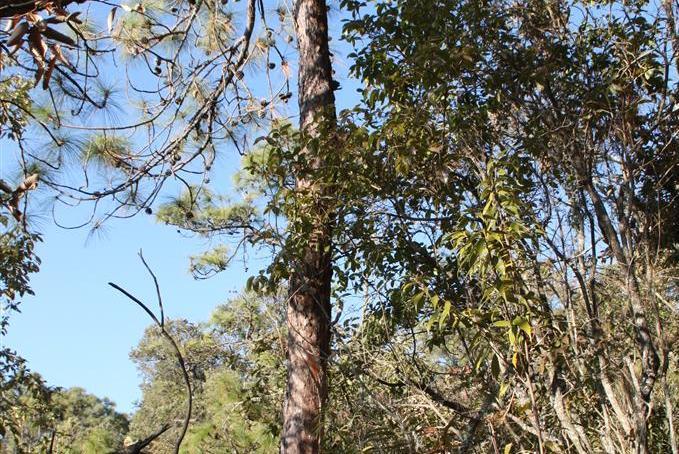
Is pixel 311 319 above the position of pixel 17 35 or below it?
above

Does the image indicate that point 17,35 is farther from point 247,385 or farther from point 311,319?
point 247,385

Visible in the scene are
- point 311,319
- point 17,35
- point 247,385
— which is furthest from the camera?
point 247,385

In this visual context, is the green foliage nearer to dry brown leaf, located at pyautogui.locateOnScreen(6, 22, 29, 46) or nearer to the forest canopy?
the forest canopy

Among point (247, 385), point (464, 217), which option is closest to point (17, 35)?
point (464, 217)

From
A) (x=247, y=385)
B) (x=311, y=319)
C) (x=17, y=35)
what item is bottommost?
(x=17, y=35)

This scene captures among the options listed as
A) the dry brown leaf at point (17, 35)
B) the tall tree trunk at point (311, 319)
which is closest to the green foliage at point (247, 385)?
the tall tree trunk at point (311, 319)

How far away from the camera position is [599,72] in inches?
129

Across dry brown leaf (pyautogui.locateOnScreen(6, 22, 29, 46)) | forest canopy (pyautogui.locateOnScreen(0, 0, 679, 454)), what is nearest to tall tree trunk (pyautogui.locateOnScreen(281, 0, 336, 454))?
forest canopy (pyautogui.locateOnScreen(0, 0, 679, 454))

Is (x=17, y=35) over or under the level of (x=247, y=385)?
under

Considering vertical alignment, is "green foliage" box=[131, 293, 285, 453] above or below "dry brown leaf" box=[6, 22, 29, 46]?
above

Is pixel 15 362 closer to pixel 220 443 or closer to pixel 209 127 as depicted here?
pixel 220 443

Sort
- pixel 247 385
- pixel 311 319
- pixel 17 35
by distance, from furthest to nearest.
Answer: pixel 247 385
pixel 311 319
pixel 17 35

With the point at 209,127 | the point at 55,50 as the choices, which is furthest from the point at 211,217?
the point at 55,50

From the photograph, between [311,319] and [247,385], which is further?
[247,385]
